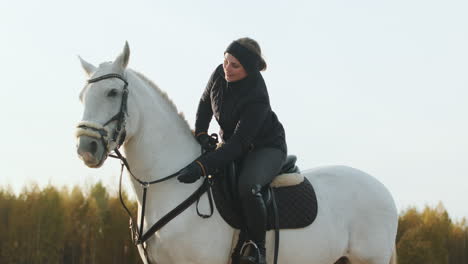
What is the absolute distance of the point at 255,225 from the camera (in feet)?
17.9

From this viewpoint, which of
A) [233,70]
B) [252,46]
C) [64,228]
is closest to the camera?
[233,70]

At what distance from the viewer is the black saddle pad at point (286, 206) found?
552cm

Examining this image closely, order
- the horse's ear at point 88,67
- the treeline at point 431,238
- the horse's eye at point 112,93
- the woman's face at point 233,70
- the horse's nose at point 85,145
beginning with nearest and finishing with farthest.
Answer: the horse's nose at point 85,145, the horse's eye at point 112,93, the horse's ear at point 88,67, the woman's face at point 233,70, the treeline at point 431,238

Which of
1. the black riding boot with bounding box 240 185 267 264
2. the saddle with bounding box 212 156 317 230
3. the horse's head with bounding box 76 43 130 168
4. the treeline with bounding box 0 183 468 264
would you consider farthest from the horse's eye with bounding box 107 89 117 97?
the treeline with bounding box 0 183 468 264

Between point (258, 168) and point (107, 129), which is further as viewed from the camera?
point (258, 168)

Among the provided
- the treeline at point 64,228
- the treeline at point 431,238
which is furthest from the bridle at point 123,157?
the treeline at point 431,238

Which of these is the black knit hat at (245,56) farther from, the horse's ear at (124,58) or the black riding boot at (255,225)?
the black riding boot at (255,225)

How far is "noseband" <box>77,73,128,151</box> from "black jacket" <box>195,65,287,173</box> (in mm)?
759

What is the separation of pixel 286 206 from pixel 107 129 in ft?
6.63

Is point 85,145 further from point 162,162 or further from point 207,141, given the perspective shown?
point 207,141

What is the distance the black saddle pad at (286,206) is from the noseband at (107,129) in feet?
3.46

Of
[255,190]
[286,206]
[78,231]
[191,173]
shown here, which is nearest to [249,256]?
[255,190]

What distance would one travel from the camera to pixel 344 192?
6742mm

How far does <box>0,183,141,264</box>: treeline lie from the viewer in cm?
1667
